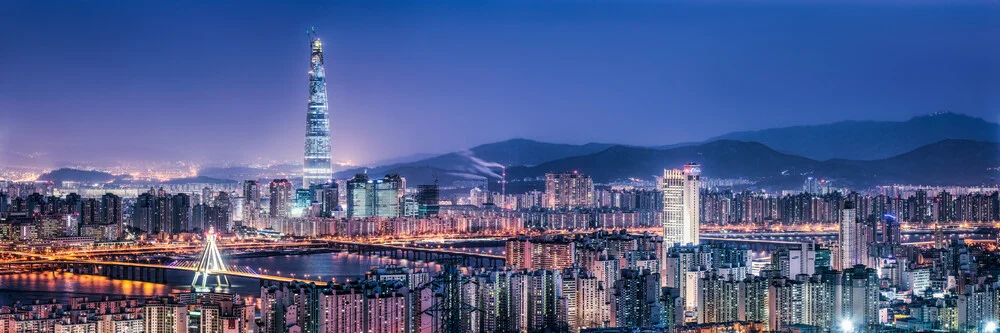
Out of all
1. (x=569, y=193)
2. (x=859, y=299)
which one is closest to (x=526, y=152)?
(x=569, y=193)

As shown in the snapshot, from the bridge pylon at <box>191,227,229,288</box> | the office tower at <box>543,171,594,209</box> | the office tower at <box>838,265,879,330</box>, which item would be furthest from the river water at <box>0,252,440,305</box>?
the office tower at <box>543,171,594,209</box>

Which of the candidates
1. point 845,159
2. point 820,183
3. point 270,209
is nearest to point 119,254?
point 270,209

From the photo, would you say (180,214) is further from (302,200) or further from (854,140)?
(854,140)

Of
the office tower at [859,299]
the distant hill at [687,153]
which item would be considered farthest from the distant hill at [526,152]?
the office tower at [859,299]

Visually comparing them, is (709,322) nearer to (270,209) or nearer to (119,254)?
(119,254)

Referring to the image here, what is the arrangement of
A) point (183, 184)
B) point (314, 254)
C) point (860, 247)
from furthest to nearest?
point (183, 184) → point (314, 254) → point (860, 247)

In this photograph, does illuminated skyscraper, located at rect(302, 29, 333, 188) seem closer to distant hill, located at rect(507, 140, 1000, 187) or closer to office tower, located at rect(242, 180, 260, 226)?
office tower, located at rect(242, 180, 260, 226)

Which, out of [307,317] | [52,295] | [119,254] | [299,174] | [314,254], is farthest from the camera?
[299,174]
